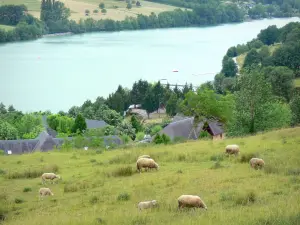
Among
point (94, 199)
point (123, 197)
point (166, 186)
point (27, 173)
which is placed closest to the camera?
point (123, 197)

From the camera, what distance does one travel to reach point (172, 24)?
13888 centimetres

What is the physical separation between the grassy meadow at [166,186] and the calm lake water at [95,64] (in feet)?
131

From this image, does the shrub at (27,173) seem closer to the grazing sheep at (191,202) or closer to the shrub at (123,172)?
the shrub at (123,172)

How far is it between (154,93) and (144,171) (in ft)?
147

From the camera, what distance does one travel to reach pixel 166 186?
1021cm

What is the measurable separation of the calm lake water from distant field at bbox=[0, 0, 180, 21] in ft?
61.4

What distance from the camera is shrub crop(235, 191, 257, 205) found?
8.03 metres

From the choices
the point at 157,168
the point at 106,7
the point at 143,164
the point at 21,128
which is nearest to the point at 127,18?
the point at 106,7

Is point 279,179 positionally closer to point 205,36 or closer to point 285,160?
point 285,160

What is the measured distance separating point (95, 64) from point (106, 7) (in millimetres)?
72040

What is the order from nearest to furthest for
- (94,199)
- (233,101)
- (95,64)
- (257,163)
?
(94,199) → (257,163) → (233,101) → (95,64)


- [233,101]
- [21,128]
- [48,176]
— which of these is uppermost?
[48,176]

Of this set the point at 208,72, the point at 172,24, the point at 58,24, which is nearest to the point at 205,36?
the point at 172,24

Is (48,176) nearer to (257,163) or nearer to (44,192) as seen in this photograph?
(44,192)
